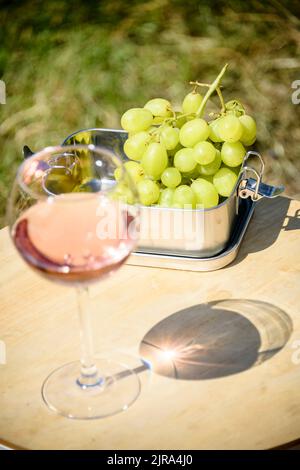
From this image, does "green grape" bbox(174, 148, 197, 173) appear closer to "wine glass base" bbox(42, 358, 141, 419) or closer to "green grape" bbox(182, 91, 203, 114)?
"green grape" bbox(182, 91, 203, 114)

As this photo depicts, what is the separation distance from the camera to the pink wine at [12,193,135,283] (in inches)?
35.1

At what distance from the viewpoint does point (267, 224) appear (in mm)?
1410

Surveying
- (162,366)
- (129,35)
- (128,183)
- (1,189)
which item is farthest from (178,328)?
(129,35)

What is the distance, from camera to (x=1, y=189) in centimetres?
307

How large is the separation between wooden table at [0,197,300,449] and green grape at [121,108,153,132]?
30 cm

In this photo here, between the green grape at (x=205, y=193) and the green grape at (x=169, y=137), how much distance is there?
9 centimetres

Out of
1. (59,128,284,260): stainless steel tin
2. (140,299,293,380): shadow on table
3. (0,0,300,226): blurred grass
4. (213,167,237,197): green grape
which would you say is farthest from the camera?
(0,0,300,226): blurred grass

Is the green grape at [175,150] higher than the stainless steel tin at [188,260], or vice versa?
the green grape at [175,150]

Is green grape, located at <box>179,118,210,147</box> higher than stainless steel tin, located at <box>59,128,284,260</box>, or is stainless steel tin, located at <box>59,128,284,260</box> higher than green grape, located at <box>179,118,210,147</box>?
green grape, located at <box>179,118,210,147</box>

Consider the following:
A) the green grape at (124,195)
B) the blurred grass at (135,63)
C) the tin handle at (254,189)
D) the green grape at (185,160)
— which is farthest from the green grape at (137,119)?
the blurred grass at (135,63)

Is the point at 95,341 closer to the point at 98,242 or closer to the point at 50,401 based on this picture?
the point at 50,401

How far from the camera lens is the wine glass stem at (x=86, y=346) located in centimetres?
97

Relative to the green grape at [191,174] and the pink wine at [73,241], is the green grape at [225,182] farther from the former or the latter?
the pink wine at [73,241]

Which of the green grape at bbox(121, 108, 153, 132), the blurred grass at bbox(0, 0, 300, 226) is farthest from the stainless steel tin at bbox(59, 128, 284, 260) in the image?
the blurred grass at bbox(0, 0, 300, 226)
